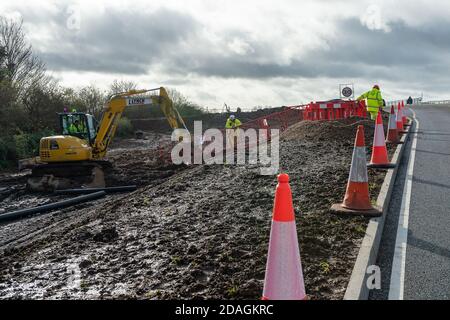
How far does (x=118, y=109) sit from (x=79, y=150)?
81.7 inches

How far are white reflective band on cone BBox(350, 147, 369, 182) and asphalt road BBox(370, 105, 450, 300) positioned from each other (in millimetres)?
709

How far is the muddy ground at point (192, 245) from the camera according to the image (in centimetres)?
513

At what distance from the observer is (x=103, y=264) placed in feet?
20.4

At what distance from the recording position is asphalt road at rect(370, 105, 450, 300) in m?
4.81

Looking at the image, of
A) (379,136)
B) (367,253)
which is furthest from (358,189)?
(379,136)

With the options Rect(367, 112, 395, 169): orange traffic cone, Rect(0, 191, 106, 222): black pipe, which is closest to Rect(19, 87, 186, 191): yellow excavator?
Rect(0, 191, 106, 222): black pipe

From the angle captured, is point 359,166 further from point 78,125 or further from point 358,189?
point 78,125

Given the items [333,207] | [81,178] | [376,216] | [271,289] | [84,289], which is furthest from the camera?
[81,178]

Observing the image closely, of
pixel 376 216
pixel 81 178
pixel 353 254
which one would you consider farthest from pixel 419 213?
pixel 81 178

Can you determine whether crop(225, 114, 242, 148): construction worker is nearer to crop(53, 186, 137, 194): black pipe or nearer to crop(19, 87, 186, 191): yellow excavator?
crop(19, 87, 186, 191): yellow excavator

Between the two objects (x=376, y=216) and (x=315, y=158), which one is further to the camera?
(x=315, y=158)

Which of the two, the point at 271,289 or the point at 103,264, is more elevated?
the point at 271,289
